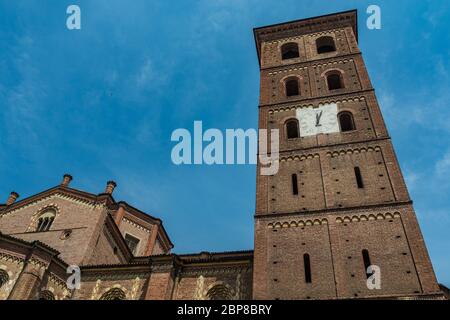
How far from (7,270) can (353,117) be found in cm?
1670

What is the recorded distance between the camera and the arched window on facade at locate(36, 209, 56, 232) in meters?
21.6

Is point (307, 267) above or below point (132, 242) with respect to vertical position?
below

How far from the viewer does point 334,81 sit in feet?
74.2

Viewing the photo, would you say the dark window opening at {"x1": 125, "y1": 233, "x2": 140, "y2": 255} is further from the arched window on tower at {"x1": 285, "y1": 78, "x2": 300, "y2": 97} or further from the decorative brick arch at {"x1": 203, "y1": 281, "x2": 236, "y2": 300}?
the arched window on tower at {"x1": 285, "y1": 78, "x2": 300, "y2": 97}

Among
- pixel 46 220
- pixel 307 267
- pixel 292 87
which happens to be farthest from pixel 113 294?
pixel 292 87

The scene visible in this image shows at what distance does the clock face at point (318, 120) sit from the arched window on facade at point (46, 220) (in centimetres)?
1427

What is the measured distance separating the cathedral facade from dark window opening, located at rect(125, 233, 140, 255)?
2.11 meters

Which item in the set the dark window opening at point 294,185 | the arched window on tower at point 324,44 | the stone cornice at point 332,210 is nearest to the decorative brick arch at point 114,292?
the stone cornice at point 332,210

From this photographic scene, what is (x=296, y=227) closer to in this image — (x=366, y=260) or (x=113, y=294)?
(x=366, y=260)

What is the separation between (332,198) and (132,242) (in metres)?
15.9

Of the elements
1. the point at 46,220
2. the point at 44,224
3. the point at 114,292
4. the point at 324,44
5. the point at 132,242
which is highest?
the point at 324,44

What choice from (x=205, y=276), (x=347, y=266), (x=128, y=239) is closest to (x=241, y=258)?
(x=205, y=276)

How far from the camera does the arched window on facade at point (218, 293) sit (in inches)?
602
